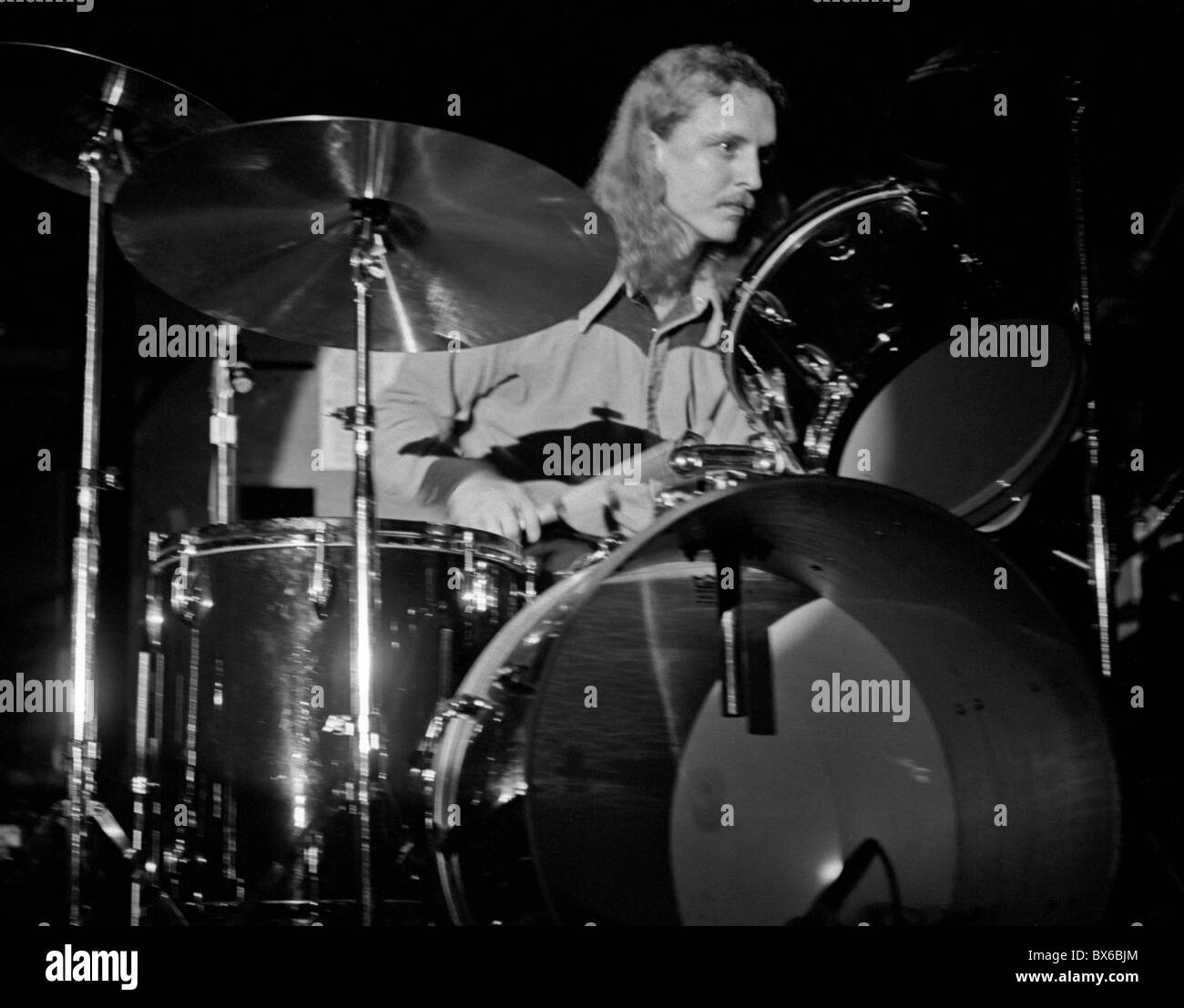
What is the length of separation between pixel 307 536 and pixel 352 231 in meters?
0.50

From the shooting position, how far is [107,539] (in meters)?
2.48

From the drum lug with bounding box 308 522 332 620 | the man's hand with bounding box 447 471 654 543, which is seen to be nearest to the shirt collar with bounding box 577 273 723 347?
the man's hand with bounding box 447 471 654 543

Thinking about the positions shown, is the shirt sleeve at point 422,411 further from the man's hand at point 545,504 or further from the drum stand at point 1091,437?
the drum stand at point 1091,437

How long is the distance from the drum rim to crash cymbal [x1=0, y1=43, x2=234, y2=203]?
62 cm

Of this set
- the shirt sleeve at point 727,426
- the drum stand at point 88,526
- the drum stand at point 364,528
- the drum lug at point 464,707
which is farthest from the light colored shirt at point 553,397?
the drum lug at point 464,707

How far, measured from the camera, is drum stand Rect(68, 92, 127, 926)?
188 centimetres

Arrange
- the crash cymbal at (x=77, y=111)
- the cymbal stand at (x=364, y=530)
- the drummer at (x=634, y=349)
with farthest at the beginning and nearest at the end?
the drummer at (x=634, y=349) < the crash cymbal at (x=77, y=111) < the cymbal stand at (x=364, y=530)

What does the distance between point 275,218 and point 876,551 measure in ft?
3.57

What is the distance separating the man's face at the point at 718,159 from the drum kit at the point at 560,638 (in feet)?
1.76

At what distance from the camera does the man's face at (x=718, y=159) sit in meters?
2.43

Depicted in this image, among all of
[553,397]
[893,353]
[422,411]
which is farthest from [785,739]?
[422,411]
